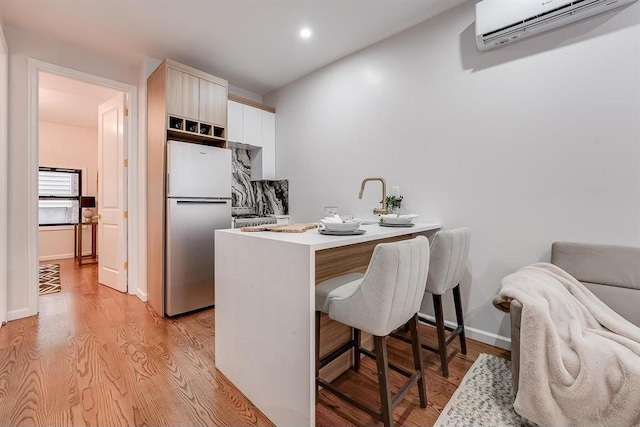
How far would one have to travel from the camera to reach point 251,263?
1525 mm

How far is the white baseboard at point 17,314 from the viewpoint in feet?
8.43

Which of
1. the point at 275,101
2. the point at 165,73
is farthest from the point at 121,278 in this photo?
the point at 275,101

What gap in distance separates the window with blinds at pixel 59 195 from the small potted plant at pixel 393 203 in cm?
626

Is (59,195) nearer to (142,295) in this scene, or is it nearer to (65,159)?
(65,159)

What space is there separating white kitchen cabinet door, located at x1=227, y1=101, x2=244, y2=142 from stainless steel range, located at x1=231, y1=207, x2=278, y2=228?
92cm

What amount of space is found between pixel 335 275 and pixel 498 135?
1607 millimetres

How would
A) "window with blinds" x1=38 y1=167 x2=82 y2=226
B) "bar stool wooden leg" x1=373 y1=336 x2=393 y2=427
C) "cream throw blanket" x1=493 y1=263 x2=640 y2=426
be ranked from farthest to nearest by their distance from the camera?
"window with blinds" x1=38 y1=167 x2=82 y2=226 → "bar stool wooden leg" x1=373 y1=336 x2=393 y2=427 → "cream throw blanket" x1=493 y1=263 x2=640 y2=426

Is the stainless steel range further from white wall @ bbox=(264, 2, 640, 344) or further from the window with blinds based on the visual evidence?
the window with blinds

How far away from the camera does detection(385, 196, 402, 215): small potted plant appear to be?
2.65 m

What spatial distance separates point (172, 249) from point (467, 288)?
264 cm

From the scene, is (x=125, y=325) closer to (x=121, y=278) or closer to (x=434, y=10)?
(x=121, y=278)

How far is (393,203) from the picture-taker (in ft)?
8.74

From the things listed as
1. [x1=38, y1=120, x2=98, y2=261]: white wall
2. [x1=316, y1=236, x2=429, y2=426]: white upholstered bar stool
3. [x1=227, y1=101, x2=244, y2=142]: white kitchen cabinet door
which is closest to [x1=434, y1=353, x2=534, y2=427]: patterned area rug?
[x1=316, y1=236, x2=429, y2=426]: white upholstered bar stool

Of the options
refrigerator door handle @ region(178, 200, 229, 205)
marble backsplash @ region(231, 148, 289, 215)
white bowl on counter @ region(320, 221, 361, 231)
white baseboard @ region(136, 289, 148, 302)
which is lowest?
white baseboard @ region(136, 289, 148, 302)
